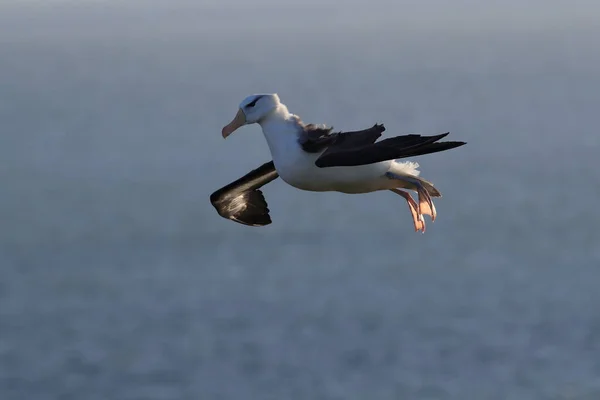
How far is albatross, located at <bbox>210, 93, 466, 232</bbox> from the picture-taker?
15859mm

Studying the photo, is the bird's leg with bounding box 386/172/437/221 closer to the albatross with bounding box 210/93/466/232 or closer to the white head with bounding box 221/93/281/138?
the albatross with bounding box 210/93/466/232

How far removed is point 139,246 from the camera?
7505 inches

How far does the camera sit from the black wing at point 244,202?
20.6 metres

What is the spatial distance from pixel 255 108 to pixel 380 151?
1979 mm

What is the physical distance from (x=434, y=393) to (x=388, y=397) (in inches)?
224

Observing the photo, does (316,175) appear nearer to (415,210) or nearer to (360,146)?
(360,146)

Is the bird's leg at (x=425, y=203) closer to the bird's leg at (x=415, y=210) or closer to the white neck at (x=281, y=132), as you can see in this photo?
the bird's leg at (x=415, y=210)

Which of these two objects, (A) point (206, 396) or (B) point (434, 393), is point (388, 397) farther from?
(A) point (206, 396)

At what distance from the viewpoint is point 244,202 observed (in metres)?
21.0

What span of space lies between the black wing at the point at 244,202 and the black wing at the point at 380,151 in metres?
4.51

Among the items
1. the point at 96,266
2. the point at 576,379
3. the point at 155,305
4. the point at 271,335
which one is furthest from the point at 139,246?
the point at 576,379

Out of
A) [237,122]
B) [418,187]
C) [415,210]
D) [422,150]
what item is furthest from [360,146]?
[415,210]

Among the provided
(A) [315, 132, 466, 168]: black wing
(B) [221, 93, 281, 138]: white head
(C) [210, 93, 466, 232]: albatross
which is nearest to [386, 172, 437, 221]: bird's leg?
(C) [210, 93, 466, 232]: albatross

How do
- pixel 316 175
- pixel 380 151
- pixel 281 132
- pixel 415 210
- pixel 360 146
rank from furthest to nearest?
1. pixel 415 210
2. pixel 281 132
3. pixel 316 175
4. pixel 360 146
5. pixel 380 151
